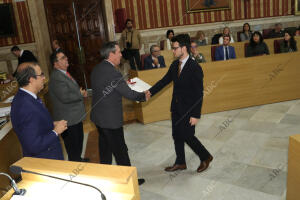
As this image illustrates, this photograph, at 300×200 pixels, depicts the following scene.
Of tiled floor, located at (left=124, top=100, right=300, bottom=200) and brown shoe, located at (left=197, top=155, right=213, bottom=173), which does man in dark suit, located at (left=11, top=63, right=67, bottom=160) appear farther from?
brown shoe, located at (left=197, top=155, right=213, bottom=173)

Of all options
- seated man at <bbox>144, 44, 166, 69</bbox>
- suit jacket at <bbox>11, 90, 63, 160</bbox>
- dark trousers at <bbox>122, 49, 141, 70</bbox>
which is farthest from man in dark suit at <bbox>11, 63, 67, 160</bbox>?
dark trousers at <bbox>122, 49, 141, 70</bbox>

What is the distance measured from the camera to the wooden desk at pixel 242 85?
4.92 m

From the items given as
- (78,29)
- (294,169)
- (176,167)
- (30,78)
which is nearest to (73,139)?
(176,167)

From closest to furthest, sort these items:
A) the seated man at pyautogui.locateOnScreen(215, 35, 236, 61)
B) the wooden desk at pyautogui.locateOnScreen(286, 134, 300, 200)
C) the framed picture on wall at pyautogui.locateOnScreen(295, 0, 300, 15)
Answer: the wooden desk at pyautogui.locateOnScreen(286, 134, 300, 200), the seated man at pyautogui.locateOnScreen(215, 35, 236, 61), the framed picture on wall at pyautogui.locateOnScreen(295, 0, 300, 15)

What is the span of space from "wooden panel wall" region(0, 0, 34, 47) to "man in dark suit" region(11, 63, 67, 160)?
5.67 metres

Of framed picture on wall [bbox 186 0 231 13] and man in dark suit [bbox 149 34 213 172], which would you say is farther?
framed picture on wall [bbox 186 0 231 13]

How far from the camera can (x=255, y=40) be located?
5727 mm

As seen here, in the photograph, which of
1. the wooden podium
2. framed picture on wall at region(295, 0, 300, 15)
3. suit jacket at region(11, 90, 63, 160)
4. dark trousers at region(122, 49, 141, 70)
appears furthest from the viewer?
framed picture on wall at region(295, 0, 300, 15)

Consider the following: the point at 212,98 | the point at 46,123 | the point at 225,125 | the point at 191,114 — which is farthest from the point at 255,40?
the point at 46,123

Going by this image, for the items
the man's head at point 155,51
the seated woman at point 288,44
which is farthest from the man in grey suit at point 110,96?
the seated woman at point 288,44

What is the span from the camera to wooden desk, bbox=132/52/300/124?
16.1 feet

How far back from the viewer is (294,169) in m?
1.98

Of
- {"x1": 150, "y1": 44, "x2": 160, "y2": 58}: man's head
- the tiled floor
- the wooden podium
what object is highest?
{"x1": 150, "y1": 44, "x2": 160, "y2": 58}: man's head

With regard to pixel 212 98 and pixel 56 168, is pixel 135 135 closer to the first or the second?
pixel 212 98
